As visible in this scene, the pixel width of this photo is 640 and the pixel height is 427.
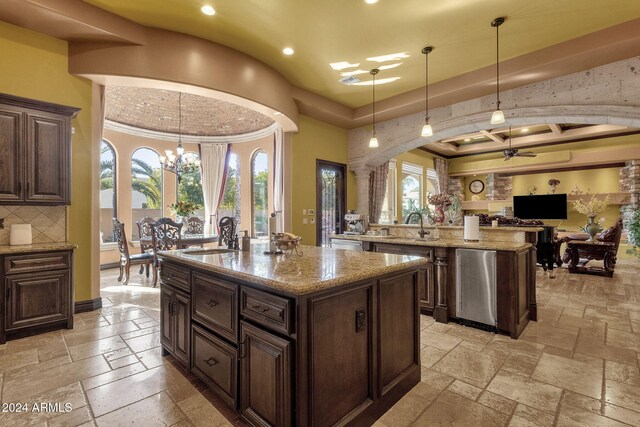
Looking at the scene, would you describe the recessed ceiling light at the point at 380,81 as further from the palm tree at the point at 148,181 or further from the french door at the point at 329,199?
the palm tree at the point at 148,181

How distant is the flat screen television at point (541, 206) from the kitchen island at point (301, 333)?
30.8ft

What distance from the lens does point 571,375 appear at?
2389 mm

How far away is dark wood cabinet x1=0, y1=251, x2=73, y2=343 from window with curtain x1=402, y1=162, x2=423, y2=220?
28.2 feet

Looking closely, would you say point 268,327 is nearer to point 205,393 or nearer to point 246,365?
point 246,365

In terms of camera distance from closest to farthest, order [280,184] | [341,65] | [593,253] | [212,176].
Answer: [341,65], [280,184], [593,253], [212,176]

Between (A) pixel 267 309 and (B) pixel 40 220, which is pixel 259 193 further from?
(A) pixel 267 309

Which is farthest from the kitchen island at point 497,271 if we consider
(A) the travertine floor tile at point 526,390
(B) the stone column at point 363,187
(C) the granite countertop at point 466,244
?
(B) the stone column at point 363,187

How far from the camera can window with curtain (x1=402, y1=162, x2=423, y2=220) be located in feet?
32.3

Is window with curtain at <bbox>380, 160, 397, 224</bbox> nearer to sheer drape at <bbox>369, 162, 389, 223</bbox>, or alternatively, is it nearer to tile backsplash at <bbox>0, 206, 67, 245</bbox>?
sheer drape at <bbox>369, 162, 389, 223</bbox>

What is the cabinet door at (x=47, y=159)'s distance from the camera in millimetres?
3186

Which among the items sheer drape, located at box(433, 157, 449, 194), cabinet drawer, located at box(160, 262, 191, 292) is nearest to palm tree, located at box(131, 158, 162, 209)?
cabinet drawer, located at box(160, 262, 191, 292)

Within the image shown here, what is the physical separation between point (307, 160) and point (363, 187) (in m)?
1.57

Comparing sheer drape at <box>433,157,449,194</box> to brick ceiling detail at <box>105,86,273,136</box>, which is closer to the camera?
brick ceiling detail at <box>105,86,273,136</box>

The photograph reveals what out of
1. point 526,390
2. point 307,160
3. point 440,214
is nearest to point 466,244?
point 440,214
